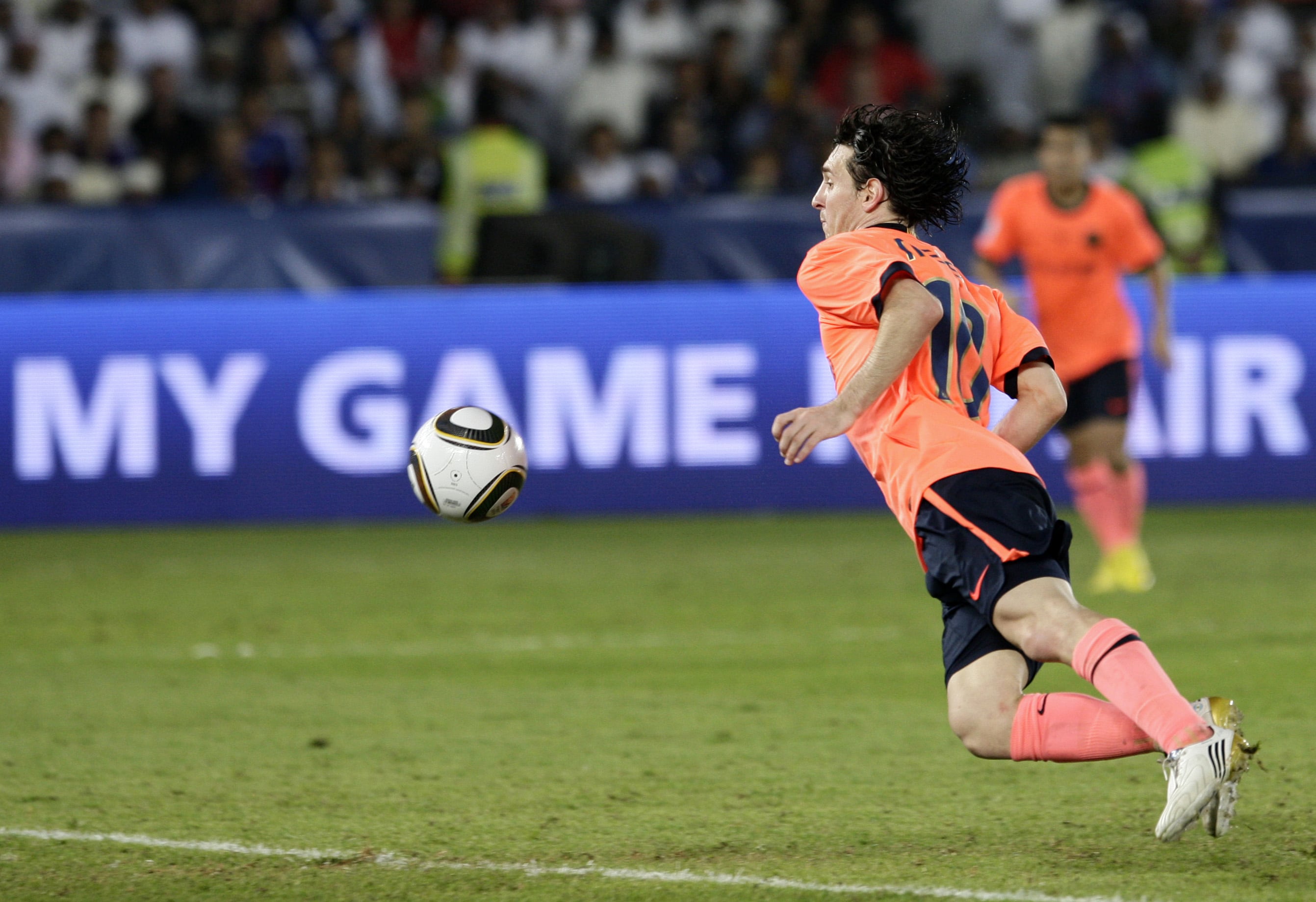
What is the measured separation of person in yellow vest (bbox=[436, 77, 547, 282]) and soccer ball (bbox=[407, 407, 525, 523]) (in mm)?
7730

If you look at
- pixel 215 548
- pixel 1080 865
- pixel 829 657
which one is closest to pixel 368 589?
pixel 215 548

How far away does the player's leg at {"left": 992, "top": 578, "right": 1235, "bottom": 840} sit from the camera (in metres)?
3.95

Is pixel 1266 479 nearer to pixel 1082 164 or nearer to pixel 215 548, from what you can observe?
pixel 1082 164

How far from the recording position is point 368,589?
32.0ft

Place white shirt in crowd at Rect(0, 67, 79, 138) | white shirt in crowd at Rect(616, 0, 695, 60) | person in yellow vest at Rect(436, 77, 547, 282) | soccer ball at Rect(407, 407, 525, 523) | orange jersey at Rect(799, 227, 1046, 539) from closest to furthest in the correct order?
orange jersey at Rect(799, 227, 1046, 539), soccer ball at Rect(407, 407, 525, 523), person in yellow vest at Rect(436, 77, 547, 282), white shirt in crowd at Rect(0, 67, 79, 138), white shirt in crowd at Rect(616, 0, 695, 60)

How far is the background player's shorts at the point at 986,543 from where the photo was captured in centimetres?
418

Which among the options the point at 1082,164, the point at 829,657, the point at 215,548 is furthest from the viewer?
the point at 215,548

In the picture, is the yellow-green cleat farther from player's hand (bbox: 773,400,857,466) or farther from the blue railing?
player's hand (bbox: 773,400,857,466)

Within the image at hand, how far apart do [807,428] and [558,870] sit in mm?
1162

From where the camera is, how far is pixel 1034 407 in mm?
4578

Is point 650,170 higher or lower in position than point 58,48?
lower

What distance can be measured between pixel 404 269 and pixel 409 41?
3319mm

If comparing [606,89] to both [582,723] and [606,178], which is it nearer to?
[606,178]

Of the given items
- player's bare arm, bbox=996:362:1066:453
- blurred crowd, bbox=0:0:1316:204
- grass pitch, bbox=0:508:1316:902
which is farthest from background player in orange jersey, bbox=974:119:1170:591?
player's bare arm, bbox=996:362:1066:453
